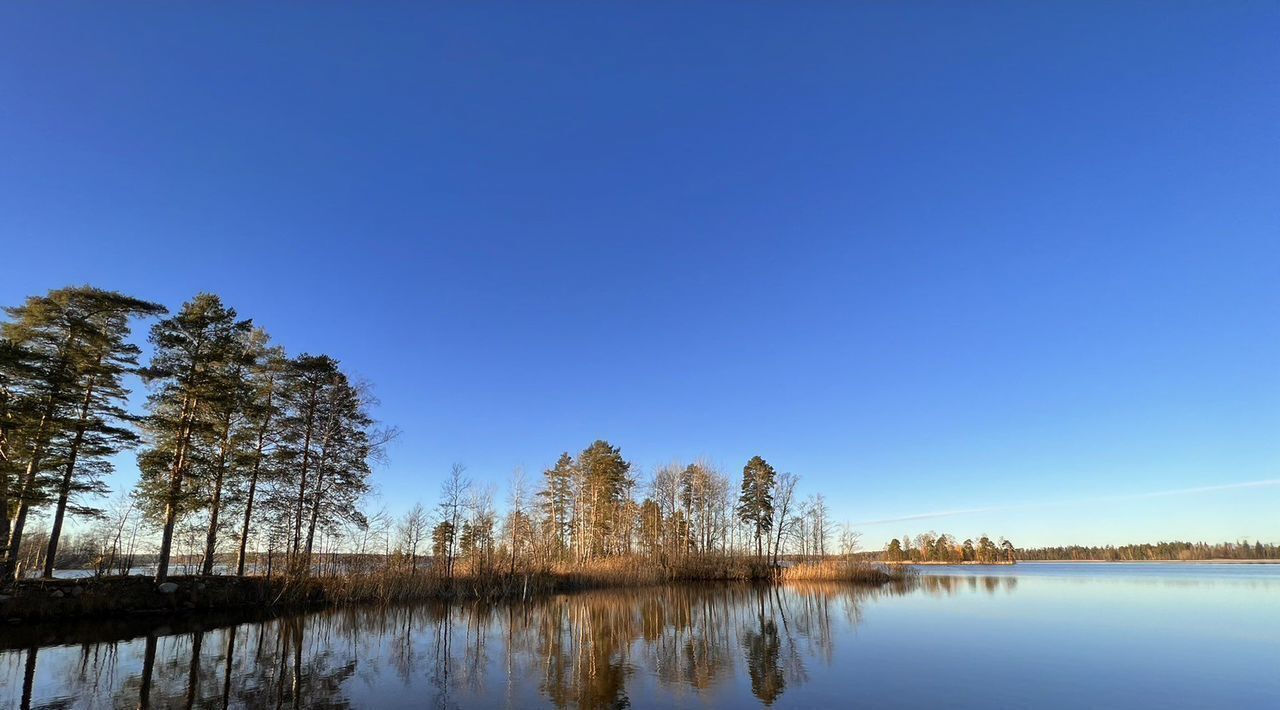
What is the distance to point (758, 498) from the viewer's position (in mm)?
60500

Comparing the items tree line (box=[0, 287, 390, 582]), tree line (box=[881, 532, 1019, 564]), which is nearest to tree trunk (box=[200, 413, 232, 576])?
tree line (box=[0, 287, 390, 582])

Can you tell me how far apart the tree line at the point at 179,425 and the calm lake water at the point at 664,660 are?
6.66 metres

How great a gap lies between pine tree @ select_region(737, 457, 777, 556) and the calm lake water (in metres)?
37.5

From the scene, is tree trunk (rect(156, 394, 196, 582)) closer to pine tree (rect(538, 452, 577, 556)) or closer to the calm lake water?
the calm lake water

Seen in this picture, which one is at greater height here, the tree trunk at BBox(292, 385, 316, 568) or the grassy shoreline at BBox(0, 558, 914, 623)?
the tree trunk at BBox(292, 385, 316, 568)

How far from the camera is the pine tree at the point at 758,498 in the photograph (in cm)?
6019

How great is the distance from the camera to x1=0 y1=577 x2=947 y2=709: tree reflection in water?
9.84 metres

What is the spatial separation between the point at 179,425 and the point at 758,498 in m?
49.9

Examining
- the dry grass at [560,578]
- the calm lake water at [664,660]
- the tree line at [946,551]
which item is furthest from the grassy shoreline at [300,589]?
the tree line at [946,551]

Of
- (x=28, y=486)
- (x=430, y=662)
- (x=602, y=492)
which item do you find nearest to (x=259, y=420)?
(x=28, y=486)

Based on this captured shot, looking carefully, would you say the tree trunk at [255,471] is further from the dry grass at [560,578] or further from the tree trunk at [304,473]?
the dry grass at [560,578]

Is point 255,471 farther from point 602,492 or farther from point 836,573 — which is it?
point 836,573

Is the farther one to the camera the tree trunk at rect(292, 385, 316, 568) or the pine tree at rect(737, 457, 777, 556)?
the pine tree at rect(737, 457, 777, 556)

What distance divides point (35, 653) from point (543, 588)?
2391 cm
